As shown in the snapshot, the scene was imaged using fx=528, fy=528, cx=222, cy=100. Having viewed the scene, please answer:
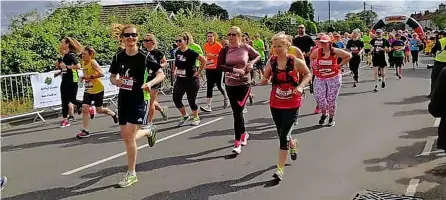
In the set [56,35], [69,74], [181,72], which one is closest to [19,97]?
[69,74]

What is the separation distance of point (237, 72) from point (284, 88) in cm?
138

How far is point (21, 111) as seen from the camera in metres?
12.1

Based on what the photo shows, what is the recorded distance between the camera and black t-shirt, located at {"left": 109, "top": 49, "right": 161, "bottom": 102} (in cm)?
603

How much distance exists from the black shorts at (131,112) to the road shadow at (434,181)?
301 centimetres

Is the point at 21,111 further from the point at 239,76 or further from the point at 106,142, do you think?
the point at 239,76

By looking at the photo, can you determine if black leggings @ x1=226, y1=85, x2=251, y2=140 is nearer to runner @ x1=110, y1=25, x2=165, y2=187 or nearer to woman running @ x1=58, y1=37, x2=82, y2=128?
runner @ x1=110, y1=25, x2=165, y2=187

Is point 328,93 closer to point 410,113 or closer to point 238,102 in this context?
point 410,113

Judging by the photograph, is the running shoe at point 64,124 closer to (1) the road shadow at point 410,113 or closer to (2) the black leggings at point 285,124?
(2) the black leggings at point 285,124

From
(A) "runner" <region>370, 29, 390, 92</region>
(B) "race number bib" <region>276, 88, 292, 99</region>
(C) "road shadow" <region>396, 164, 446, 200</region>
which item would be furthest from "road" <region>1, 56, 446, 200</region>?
(A) "runner" <region>370, 29, 390, 92</region>

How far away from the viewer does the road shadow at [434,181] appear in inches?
213

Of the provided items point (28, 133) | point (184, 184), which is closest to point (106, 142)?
point (28, 133)

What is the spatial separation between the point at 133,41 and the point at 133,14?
20712 millimetres

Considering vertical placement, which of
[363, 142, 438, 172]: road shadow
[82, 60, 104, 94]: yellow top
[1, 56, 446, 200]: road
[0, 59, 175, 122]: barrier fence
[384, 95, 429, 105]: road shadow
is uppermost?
[82, 60, 104, 94]: yellow top

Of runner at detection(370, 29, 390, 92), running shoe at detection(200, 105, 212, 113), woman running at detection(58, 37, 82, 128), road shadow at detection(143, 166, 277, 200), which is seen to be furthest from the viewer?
runner at detection(370, 29, 390, 92)
